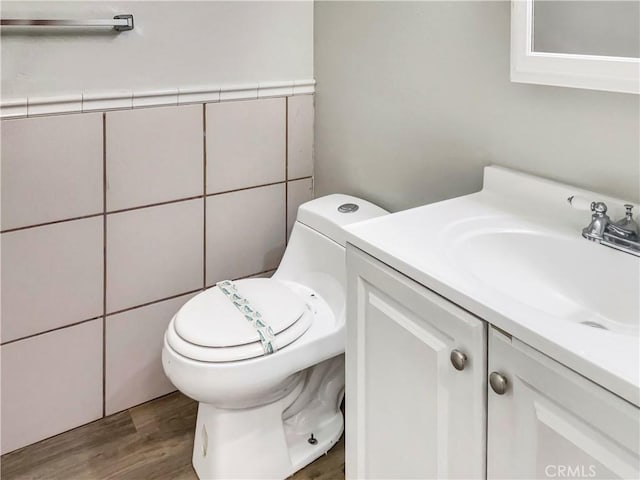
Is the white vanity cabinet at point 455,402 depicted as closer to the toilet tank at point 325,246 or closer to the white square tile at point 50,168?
the toilet tank at point 325,246

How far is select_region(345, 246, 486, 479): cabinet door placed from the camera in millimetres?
919

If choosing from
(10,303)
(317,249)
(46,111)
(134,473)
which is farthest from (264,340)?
(46,111)

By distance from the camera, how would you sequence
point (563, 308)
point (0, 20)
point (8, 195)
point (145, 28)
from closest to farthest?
point (563, 308) < point (0, 20) < point (8, 195) < point (145, 28)

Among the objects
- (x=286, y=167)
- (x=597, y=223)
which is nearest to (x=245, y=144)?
(x=286, y=167)

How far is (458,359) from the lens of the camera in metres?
0.91

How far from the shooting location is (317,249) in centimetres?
173

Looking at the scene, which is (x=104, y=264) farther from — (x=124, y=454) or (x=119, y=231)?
(x=124, y=454)

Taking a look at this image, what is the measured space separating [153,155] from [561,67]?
3.77 ft

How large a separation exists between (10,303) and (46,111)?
0.54 metres

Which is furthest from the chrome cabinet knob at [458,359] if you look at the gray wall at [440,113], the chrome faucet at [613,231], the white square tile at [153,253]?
the white square tile at [153,253]

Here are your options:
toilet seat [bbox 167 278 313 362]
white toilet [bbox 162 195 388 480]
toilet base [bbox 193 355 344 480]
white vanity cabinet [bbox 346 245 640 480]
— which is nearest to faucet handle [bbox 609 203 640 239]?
white vanity cabinet [bbox 346 245 640 480]

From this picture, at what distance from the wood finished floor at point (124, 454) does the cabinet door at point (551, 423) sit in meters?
0.85

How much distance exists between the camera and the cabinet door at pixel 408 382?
0.92 meters

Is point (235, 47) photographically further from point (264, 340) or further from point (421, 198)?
point (264, 340)
